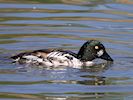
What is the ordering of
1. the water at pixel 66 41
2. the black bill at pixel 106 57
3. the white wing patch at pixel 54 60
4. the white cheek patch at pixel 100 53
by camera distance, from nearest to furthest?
1. the water at pixel 66 41
2. the white wing patch at pixel 54 60
3. the black bill at pixel 106 57
4. the white cheek patch at pixel 100 53

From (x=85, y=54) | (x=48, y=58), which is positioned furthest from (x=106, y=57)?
(x=48, y=58)

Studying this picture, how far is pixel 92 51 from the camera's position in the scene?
642 inches

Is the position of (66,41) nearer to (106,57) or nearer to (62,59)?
(106,57)

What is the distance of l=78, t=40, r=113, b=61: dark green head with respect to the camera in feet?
53.1

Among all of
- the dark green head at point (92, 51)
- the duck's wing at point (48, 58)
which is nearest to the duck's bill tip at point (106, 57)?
the dark green head at point (92, 51)

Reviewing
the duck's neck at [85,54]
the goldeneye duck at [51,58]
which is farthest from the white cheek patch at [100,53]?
the goldeneye duck at [51,58]

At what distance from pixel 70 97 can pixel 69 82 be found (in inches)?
52.5

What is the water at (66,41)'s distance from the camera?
13453mm

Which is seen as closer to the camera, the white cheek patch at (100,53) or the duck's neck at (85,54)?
the duck's neck at (85,54)

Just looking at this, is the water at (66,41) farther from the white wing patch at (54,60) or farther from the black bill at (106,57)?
the white wing patch at (54,60)

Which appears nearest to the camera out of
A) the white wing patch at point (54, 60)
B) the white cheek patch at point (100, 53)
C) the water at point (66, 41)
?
the water at point (66, 41)

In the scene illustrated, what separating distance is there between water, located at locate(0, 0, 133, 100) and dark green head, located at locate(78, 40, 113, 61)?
0.35 meters

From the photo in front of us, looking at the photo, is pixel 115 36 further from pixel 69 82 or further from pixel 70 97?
pixel 70 97

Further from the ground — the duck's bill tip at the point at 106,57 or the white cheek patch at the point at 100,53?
the white cheek patch at the point at 100,53
